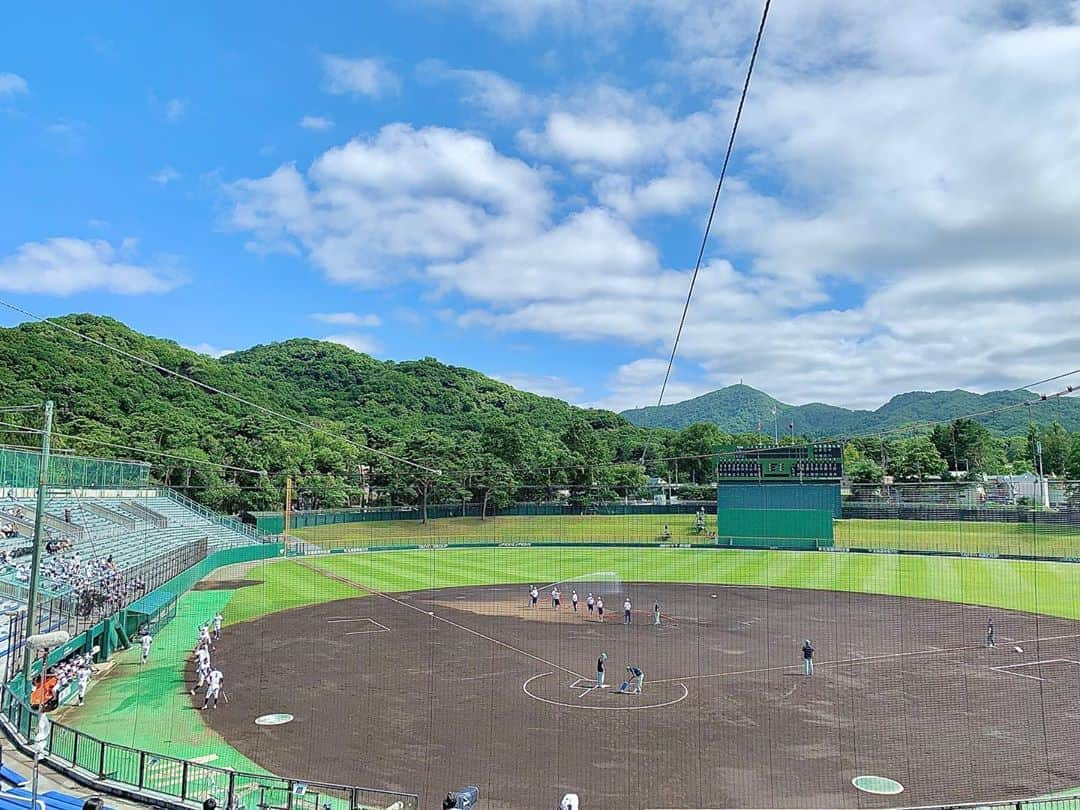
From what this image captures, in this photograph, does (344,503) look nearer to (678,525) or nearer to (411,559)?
(411,559)

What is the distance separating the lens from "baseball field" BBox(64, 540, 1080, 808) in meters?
15.9

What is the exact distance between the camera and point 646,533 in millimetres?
73938

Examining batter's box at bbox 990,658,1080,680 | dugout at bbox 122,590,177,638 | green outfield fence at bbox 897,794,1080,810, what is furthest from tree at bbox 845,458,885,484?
green outfield fence at bbox 897,794,1080,810

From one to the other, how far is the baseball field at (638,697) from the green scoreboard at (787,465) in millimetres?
20277

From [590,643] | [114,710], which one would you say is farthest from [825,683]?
[114,710]

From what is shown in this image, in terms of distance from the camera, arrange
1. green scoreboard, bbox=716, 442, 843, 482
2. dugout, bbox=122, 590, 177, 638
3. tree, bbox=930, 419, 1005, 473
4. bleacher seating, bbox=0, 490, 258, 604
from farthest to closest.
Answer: tree, bbox=930, 419, 1005, 473 → green scoreboard, bbox=716, 442, 843, 482 → bleacher seating, bbox=0, 490, 258, 604 → dugout, bbox=122, 590, 177, 638

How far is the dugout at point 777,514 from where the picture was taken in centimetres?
6166

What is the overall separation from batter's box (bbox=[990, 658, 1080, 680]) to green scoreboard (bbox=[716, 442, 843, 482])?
119 ft

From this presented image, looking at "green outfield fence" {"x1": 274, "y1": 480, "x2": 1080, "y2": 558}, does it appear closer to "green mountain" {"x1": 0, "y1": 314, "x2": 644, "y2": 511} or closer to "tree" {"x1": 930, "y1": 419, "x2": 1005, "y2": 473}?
"green mountain" {"x1": 0, "y1": 314, "x2": 644, "y2": 511}

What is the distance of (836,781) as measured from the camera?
15617 millimetres

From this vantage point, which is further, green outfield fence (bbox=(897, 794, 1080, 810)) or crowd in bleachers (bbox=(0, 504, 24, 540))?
crowd in bleachers (bbox=(0, 504, 24, 540))

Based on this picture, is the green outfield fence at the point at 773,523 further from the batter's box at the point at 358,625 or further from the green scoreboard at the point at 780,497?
the batter's box at the point at 358,625

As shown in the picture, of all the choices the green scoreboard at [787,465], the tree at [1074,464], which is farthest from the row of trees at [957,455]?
Result: the green scoreboard at [787,465]

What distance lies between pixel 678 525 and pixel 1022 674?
52.4 m
